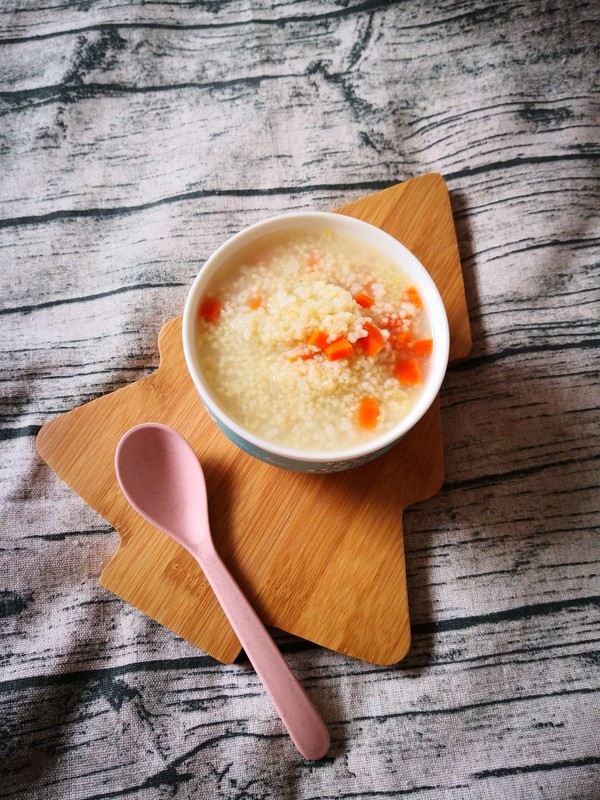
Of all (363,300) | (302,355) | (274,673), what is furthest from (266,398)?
(274,673)

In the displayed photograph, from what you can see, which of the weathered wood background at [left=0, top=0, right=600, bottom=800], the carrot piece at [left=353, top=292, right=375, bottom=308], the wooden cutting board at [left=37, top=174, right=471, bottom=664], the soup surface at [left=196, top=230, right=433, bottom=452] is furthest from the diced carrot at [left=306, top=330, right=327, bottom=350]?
the weathered wood background at [left=0, top=0, right=600, bottom=800]

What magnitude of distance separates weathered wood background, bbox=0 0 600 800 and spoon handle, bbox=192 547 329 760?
0.08 metres

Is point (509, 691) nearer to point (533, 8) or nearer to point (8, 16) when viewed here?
point (533, 8)

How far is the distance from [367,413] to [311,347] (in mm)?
138

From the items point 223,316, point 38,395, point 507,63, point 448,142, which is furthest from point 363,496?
point 507,63

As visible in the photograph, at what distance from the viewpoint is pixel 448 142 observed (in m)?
1.43

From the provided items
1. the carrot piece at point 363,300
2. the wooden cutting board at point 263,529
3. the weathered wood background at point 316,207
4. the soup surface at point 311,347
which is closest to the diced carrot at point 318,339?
the soup surface at point 311,347

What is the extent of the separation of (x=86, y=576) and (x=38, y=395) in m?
0.37

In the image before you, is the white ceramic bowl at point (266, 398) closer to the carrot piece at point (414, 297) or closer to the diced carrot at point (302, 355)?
the carrot piece at point (414, 297)

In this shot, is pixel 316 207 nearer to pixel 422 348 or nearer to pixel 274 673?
pixel 422 348

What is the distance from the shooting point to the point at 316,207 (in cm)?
139

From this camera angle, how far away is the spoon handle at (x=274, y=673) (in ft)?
3.53

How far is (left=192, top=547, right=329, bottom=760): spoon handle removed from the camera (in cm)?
108

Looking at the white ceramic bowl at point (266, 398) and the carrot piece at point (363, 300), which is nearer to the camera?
the white ceramic bowl at point (266, 398)
